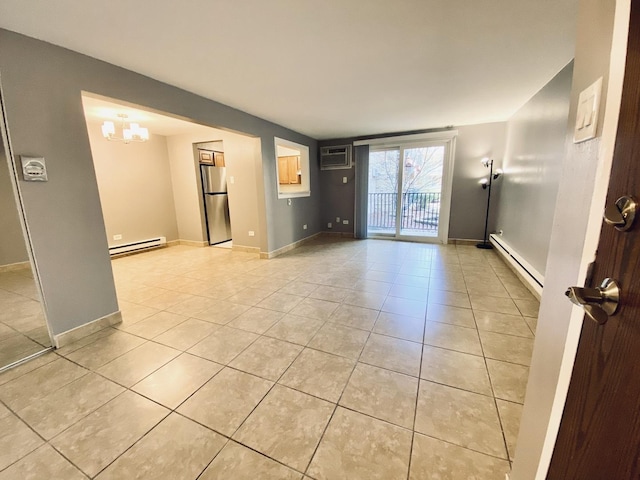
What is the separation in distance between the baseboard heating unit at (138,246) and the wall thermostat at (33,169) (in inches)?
121

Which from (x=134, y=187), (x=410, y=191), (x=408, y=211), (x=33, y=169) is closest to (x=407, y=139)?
(x=410, y=191)

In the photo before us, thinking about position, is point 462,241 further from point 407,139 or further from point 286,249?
point 286,249

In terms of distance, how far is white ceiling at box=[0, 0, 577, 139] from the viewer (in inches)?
63.0

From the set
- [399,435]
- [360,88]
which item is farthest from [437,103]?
[399,435]

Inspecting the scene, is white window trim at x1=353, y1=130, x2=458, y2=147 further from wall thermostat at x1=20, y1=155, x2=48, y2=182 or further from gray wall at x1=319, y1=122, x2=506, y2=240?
wall thermostat at x1=20, y1=155, x2=48, y2=182

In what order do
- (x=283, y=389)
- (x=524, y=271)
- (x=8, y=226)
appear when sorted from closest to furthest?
(x=283, y=389) → (x=8, y=226) → (x=524, y=271)

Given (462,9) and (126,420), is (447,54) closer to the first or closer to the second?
(462,9)

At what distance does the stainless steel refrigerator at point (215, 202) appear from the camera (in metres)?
5.52

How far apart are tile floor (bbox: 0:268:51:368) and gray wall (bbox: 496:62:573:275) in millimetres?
4512

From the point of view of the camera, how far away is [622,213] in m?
0.47

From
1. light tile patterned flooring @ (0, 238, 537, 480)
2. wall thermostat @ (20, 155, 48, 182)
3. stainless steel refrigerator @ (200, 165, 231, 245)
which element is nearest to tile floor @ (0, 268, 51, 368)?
light tile patterned flooring @ (0, 238, 537, 480)

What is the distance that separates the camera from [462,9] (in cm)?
164

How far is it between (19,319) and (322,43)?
3.81 metres

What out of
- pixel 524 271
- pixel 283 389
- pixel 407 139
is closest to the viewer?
pixel 283 389
